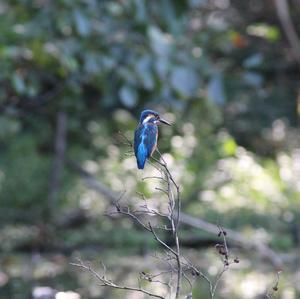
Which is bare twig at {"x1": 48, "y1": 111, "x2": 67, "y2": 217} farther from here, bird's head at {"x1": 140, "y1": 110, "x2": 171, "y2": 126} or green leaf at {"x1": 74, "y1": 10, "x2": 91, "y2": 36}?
bird's head at {"x1": 140, "y1": 110, "x2": 171, "y2": 126}

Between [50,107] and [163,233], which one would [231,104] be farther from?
[50,107]

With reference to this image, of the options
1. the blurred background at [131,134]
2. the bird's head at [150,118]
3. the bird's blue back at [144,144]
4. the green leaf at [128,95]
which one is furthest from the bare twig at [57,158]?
the bird's blue back at [144,144]

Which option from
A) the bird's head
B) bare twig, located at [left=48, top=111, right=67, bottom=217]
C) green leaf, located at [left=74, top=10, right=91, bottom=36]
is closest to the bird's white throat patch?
the bird's head

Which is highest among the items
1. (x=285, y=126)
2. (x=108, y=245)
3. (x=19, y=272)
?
(x=285, y=126)

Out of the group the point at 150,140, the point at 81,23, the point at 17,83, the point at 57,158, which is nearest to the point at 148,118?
the point at 150,140

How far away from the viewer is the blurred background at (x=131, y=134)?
603cm

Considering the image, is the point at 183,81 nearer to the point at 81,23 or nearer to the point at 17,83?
the point at 81,23

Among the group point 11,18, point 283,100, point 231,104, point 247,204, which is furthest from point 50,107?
point 283,100

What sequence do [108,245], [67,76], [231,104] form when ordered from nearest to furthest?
[67,76] → [108,245] → [231,104]

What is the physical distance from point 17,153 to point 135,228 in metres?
1.20

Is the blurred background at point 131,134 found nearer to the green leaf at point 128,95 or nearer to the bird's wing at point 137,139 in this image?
the green leaf at point 128,95

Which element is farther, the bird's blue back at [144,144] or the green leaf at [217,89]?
the green leaf at [217,89]

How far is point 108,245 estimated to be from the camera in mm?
7824

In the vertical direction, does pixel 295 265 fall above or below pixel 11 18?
below
